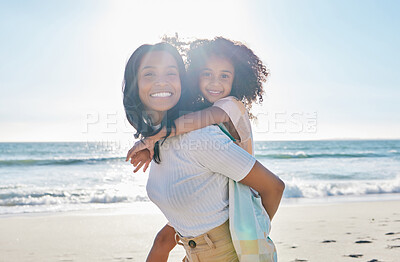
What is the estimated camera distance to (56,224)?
6.75 meters

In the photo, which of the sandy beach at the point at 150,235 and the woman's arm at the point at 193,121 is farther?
the sandy beach at the point at 150,235

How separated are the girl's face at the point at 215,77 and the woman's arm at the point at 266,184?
112cm

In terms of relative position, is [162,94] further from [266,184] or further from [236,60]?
[236,60]

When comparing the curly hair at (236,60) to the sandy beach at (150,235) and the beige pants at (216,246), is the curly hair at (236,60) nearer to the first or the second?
the beige pants at (216,246)

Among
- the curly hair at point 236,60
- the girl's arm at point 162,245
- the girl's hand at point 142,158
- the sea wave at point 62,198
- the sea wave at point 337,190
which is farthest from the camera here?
the sea wave at point 337,190

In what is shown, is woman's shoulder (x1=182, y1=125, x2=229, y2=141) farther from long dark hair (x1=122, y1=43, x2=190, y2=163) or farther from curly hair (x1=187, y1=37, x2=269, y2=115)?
curly hair (x1=187, y1=37, x2=269, y2=115)

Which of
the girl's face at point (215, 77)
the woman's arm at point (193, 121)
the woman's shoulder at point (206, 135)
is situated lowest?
the woman's shoulder at point (206, 135)

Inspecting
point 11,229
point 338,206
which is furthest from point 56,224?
point 338,206

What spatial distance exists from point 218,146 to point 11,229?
597 centimetres

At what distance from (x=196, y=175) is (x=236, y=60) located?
1.41 meters

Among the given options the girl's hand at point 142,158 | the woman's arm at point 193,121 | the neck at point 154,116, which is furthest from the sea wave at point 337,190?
the neck at point 154,116

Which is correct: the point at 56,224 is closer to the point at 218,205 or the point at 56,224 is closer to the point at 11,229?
the point at 11,229

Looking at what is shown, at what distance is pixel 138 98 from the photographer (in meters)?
1.90

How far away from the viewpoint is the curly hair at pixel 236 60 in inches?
106
